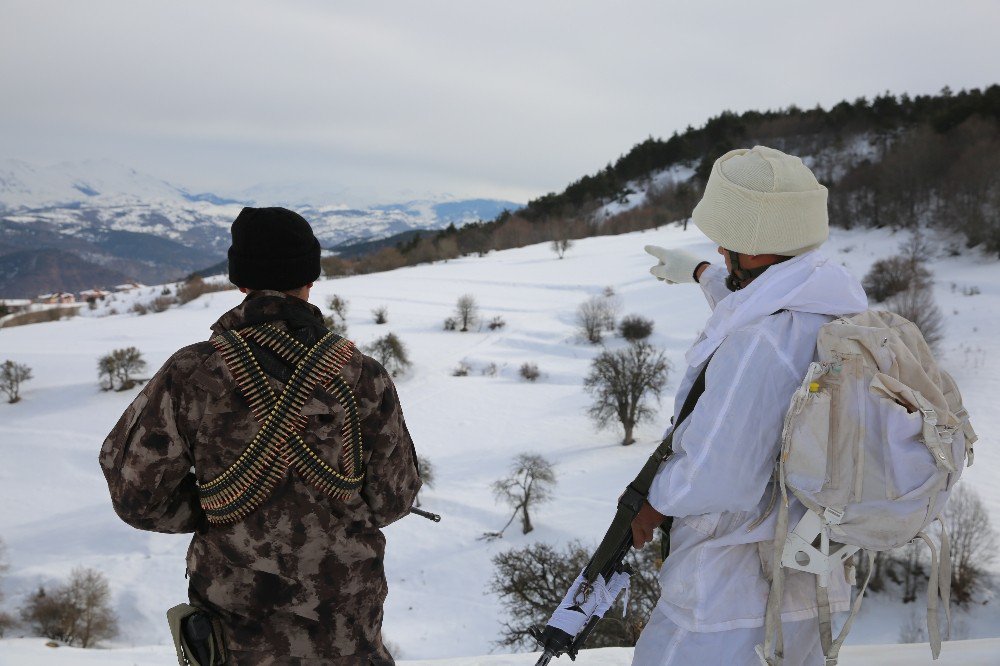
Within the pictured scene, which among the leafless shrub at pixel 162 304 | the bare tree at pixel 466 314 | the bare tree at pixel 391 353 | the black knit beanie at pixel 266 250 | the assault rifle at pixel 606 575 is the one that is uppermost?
the black knit beanie at pixel 266 250

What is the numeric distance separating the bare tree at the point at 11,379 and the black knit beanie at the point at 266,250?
32574 mm

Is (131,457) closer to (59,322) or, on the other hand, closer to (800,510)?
(800,510)

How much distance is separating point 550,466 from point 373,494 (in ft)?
60.1

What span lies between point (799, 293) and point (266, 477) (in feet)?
4.62

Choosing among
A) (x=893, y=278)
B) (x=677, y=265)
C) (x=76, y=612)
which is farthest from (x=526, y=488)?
(x=893, y=278)

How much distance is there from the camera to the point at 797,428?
1303 millimetres

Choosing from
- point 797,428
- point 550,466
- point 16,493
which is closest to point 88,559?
point 16,493

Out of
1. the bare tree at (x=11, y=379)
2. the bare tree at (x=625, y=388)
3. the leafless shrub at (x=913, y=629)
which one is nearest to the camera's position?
the leafless shrub at (x=913, y=629)

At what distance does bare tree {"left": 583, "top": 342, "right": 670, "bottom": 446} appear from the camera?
21.7m

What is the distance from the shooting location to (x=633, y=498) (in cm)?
157

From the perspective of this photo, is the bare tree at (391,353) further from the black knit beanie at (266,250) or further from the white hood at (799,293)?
the white hood at (799,293)

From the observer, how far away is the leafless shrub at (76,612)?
47.5 feet

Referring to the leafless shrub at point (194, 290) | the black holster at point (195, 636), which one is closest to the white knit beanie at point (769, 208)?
the black holster at point (195, 636)

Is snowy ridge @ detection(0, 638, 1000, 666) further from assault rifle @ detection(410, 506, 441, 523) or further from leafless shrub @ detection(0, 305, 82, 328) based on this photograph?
leafless shrub @ detection(0, 305, 82, 328)
